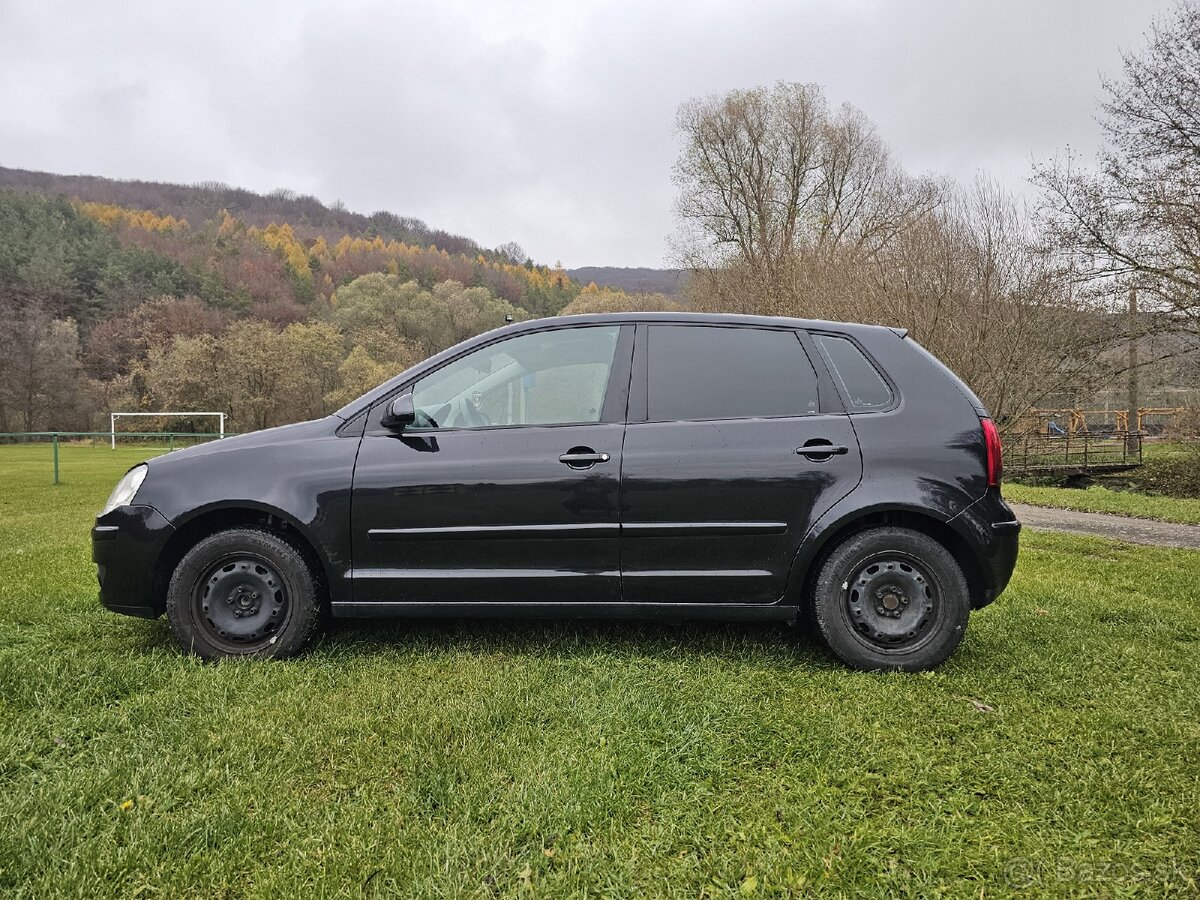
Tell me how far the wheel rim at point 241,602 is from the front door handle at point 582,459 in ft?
4.83

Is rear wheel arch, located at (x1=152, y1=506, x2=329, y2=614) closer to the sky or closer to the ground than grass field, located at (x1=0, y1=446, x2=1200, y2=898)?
closer to the sky

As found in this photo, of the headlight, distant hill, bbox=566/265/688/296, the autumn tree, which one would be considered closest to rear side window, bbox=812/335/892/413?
the headlight

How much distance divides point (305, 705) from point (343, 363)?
4655 cm

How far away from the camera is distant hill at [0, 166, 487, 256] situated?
78.9 m

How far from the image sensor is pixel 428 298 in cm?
5694

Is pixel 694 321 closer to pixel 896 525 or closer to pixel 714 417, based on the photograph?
pixel 714 417

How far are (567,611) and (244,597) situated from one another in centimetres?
154

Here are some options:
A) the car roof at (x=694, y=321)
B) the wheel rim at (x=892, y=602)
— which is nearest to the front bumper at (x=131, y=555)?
the car roof at (x=694, y=321)

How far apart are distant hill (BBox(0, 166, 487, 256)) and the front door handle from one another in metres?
84.3

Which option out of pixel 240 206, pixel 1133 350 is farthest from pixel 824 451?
pixel 240 206

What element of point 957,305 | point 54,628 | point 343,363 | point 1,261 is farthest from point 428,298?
point 54,628

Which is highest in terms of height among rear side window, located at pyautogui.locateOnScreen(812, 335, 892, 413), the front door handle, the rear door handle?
rear side window, located at pyautogui.locateOnScreen(812, 335, 892, 413)

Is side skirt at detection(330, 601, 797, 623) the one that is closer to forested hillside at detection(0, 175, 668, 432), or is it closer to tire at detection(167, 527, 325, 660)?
tire at detection(167, 527, 325, 660)

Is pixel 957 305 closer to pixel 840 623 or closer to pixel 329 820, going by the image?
pixel 840 623
